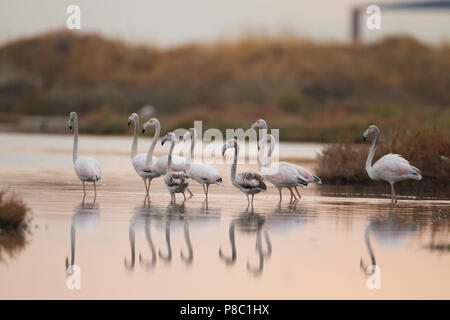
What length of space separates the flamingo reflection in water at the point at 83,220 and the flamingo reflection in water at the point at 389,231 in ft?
11.5

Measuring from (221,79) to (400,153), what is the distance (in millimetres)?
37850

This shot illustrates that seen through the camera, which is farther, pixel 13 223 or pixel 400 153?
pixel 400 153

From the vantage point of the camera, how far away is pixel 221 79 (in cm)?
5959

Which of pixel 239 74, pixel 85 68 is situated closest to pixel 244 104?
pixel 239 74

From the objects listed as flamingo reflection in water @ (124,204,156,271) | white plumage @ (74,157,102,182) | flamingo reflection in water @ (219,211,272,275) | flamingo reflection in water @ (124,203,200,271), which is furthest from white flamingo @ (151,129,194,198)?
flamingo reflection in water @ (219,211,272,275)

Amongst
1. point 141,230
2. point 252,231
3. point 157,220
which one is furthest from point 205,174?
point 141,230

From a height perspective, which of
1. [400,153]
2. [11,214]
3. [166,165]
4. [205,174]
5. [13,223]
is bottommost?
[13,223]

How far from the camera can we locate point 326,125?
38.8 meters

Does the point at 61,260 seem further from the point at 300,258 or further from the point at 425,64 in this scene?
the point at 425,64

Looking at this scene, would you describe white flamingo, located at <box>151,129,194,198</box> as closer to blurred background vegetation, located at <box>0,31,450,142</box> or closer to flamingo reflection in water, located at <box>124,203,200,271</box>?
flamingo reflection in water, located at <box>124,203,200,271</box>

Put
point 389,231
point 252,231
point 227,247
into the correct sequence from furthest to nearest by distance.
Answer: point 389,231 < point 252,231 < point 227,247

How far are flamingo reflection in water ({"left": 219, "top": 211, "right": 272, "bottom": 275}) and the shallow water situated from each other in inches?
0.6

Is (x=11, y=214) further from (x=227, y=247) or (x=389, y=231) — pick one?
(x=389, y=231)

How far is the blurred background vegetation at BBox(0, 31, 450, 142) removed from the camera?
50.6 m
